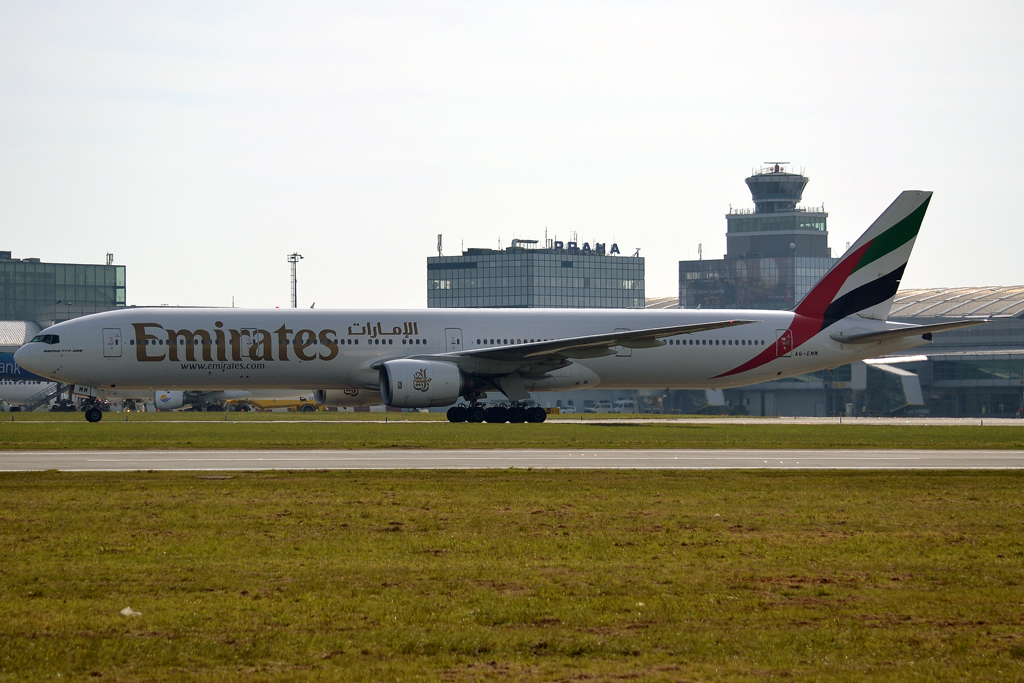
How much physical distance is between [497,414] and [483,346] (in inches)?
113

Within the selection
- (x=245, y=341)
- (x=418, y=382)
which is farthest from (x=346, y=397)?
(x=418, y=382)

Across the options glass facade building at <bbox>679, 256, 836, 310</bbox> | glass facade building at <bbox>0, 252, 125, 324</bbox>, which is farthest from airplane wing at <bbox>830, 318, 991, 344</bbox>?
glass facade building at <bbox>679, 256, 836, 310</bbox>

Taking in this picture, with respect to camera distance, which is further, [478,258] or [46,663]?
[478,258]

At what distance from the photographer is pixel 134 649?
8336 mm

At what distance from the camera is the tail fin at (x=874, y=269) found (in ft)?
153

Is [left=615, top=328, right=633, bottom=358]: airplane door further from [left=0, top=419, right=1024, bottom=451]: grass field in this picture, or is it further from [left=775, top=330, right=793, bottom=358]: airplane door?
[left=775, top=330, right=793, bottom=358]: airplane door

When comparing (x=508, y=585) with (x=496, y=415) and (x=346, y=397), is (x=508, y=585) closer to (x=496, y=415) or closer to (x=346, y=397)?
(x=496, y=415)

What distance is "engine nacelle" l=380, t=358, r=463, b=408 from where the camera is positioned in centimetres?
4094

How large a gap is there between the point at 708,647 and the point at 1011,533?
7073 millimetres

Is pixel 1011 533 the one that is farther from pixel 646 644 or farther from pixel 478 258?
pixel 478 258

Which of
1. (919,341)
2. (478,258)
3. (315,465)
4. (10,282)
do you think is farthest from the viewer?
(478,258)

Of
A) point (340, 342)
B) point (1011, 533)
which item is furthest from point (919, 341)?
point (1011, 533)

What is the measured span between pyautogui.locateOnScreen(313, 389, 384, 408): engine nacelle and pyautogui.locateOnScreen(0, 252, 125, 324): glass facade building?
12227 centimetres

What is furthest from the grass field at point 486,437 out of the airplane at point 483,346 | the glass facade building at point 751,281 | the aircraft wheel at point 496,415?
the glass facade building at point 751,281
